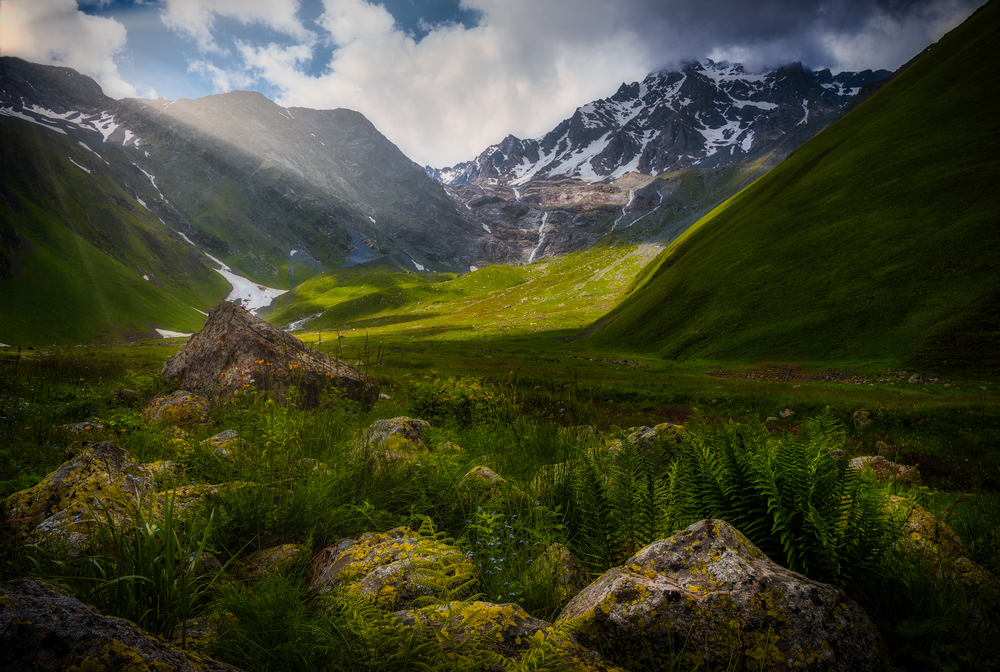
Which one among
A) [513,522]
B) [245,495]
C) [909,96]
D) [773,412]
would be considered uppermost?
[909,96]

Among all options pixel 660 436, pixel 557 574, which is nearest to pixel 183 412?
pixel 557 574

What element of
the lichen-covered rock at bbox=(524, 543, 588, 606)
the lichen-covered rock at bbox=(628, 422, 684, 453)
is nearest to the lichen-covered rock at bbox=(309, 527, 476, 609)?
the lichen-covered rock at bbox=(524, 543, 588, 606)

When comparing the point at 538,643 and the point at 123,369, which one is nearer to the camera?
the point at 538,643

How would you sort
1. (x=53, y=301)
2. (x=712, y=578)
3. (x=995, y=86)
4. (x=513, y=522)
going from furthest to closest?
(x=53, y=301)
(x=995, y=86)
(x=513, y=522)
(x=712, y=578)

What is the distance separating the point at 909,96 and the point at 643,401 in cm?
7383

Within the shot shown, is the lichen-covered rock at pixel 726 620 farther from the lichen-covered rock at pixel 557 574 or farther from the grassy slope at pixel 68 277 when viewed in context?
the grassy slope at pixel 68 277

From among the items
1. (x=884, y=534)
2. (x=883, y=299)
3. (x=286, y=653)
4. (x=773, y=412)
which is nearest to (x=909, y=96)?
(x=883, y=299)

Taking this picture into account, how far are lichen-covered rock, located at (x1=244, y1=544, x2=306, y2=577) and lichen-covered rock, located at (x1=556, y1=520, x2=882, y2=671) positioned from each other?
264cm

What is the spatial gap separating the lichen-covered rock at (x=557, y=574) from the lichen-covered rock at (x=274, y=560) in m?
2.26

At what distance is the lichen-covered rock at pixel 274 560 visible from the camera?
12.4 ft

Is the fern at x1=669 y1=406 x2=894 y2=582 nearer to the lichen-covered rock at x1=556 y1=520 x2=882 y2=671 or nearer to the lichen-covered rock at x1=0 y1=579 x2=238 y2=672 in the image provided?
the lichen-covered rock at x1=556 y1=520 x2=882 y2=671

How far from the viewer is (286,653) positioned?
260 centimetres

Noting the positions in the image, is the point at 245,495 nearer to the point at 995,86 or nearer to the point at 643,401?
the point at 643,401

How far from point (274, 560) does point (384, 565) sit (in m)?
1.16
